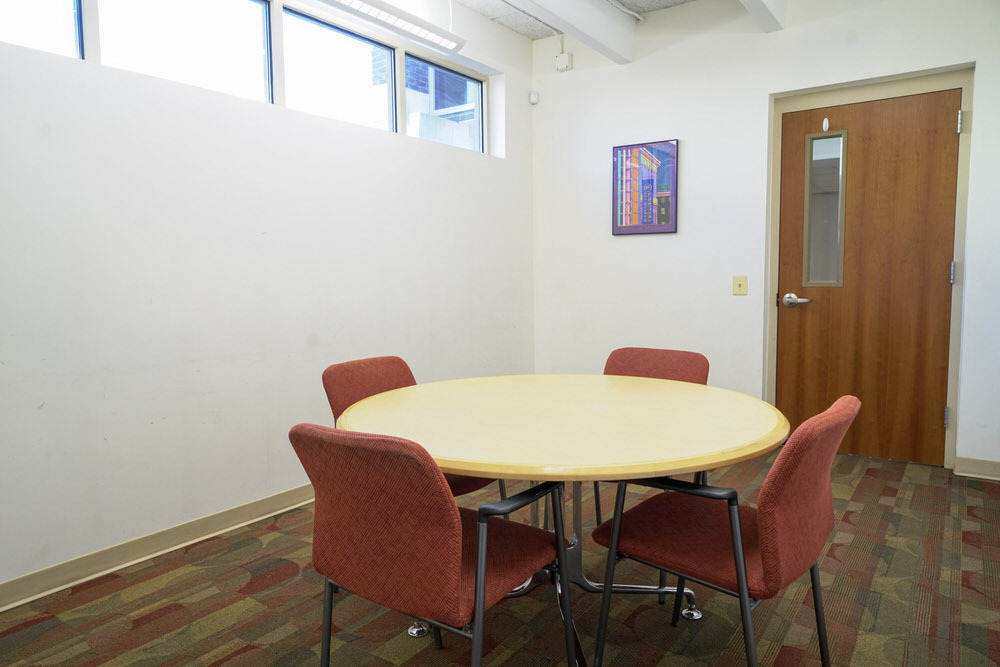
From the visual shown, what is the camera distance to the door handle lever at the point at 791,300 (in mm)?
4055

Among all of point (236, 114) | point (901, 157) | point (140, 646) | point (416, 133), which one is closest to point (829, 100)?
point (901, 157)

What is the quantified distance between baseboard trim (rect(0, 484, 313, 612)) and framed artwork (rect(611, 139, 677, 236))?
269 centimetres

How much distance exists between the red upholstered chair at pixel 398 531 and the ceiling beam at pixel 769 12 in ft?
10.3

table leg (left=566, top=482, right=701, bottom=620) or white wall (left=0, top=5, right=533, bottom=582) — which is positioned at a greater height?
white wall (left=0, top=5, right=533, bottom=582)

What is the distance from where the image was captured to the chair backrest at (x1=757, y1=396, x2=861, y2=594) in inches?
55.4

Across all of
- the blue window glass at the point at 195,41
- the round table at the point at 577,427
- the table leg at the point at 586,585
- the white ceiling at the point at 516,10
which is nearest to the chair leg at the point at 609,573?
the round table at the point at 577,427

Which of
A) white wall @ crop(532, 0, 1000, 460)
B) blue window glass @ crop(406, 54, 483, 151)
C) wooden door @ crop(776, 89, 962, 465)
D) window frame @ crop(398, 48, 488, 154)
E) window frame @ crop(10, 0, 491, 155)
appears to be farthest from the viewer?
blue window glass @ crop(406, 54, 483, 151)

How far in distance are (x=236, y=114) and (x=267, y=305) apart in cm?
89

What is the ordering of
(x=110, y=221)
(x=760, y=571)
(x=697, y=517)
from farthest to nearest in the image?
(x=110, y=221) < (x=697, y=517) < (x=760, y=571)

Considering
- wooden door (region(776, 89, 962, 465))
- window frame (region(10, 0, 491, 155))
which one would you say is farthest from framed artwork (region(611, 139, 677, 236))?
window frame (region(10, 0, 491, 155))

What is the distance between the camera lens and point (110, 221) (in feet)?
8.43

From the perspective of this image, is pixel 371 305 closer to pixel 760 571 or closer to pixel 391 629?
pixel 391 629

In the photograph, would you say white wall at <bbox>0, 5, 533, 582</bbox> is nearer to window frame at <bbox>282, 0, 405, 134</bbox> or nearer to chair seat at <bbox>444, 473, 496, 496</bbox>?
window frame at <bbox>282, 0, 405, 134</bbox>

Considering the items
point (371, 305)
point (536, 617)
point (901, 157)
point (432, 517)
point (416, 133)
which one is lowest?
point (536, 617)
